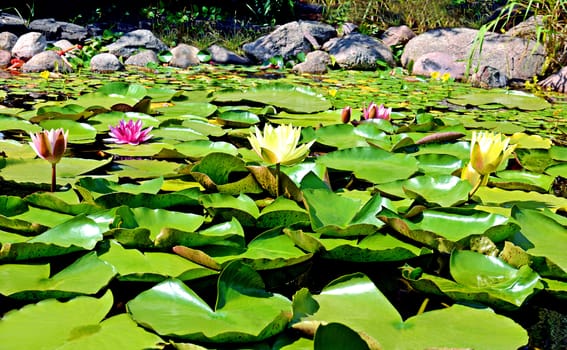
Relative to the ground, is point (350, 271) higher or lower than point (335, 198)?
lower

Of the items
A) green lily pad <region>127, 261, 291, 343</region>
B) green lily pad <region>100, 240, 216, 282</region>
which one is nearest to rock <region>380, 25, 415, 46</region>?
green lily pad <region>100, 240, 216, 282</region>

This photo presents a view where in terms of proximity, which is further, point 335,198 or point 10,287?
point 335,198

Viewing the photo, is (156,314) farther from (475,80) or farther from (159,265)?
(475,80)

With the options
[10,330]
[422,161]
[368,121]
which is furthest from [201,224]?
[368,121]

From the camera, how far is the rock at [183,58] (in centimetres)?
639

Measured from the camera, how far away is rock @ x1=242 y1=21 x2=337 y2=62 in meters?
7.21

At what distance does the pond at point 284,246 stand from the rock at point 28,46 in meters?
4.15

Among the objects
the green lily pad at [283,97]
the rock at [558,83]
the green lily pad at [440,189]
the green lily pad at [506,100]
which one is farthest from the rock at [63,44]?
the green lily pad at [440,189]

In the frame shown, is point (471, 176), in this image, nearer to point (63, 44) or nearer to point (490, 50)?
point (490, 50)

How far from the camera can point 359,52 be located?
676 cm

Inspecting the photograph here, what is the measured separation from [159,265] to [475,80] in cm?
481

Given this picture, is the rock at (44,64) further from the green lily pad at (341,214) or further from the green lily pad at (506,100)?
the green lily pad at (341,214)

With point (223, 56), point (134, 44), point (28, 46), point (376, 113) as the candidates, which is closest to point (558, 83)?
point (376, 113)

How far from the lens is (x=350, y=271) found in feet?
4.21
